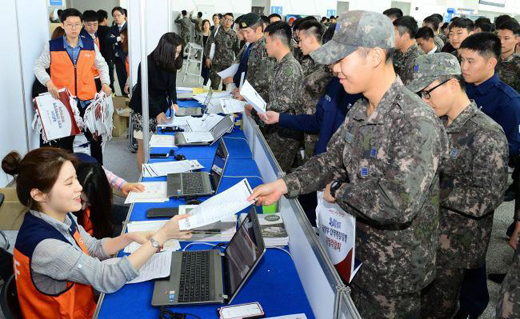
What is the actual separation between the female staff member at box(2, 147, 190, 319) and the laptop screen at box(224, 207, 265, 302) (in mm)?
215

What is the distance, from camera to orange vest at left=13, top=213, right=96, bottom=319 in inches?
59.1

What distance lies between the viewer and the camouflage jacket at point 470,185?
74.9 inches

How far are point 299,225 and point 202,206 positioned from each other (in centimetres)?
39

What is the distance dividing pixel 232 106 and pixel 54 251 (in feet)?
8.20

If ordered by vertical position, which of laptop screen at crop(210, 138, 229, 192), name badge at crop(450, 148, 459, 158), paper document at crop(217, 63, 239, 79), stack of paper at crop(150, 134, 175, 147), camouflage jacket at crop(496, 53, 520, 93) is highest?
camouflage jacket at crop(496, 53, 520, 93)

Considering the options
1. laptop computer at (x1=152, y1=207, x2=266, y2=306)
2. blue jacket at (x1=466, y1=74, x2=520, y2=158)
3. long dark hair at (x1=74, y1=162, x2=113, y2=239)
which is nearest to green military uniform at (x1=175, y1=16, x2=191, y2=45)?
blue jacket at (x1=466, y1=74, x2=520, y2=158)

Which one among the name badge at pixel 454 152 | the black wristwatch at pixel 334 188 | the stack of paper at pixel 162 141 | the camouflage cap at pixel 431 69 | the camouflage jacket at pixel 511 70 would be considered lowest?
the stack of paper at pixel 162 141

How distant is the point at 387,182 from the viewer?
132 cm

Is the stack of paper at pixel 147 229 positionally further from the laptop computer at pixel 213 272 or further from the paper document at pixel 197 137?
the paper document at pixel 197 137

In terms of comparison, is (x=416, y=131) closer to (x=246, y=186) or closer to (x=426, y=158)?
Result: (x=426, y=158)

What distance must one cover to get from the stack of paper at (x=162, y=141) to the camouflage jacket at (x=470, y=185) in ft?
6.78

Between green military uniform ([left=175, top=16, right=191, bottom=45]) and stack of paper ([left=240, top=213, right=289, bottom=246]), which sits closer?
stack of paper ([left=240, top=213, right=289, bottom=246])

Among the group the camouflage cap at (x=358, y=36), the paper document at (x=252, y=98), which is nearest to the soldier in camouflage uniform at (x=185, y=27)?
the paper document at (x=252, y=98)

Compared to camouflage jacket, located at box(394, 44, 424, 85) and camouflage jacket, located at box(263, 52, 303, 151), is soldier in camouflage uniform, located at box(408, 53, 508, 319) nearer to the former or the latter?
camouflage jacket, located at box(263, 52, 303, 151)
